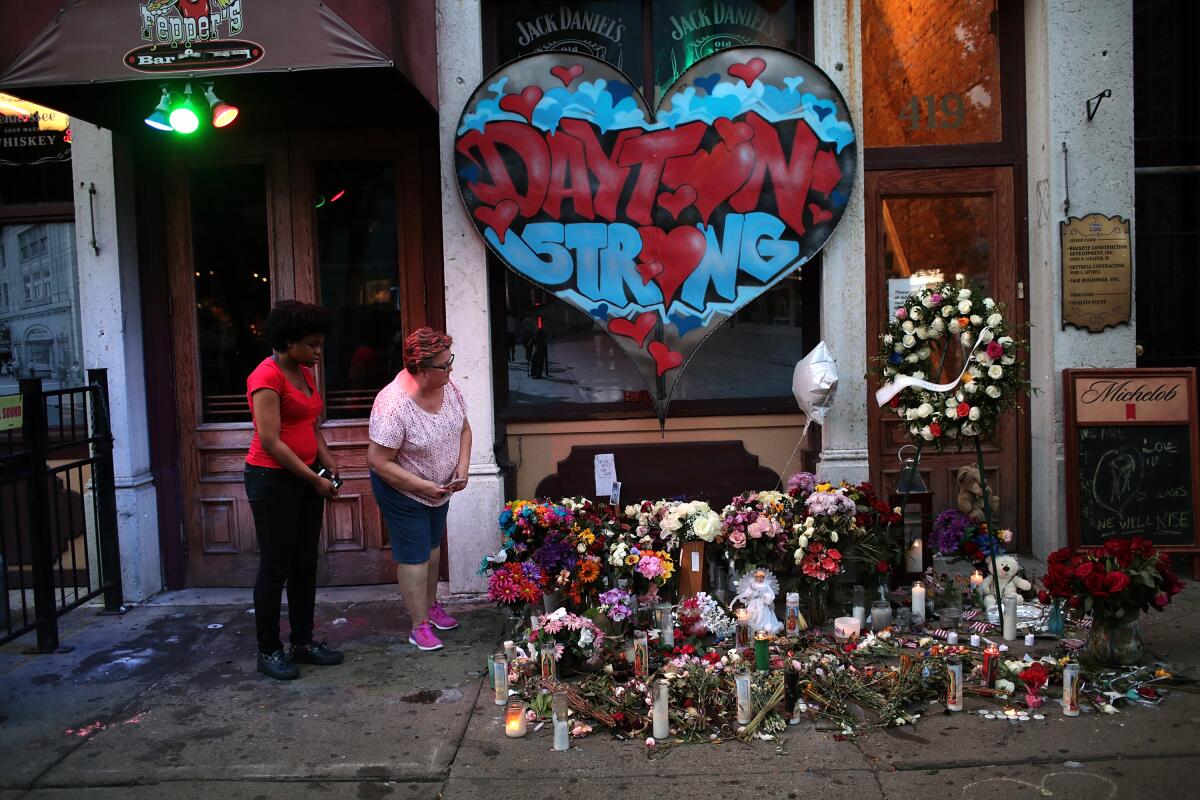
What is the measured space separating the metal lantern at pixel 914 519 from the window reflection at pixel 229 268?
173 inches

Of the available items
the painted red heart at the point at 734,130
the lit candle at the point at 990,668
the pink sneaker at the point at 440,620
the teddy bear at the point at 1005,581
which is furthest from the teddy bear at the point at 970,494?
the pink sneaker at the point at 440,620

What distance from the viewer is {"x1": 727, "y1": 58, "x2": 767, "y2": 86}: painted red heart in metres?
6.21

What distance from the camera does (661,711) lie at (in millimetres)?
4184

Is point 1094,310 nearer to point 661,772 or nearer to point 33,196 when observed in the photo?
point 661,772

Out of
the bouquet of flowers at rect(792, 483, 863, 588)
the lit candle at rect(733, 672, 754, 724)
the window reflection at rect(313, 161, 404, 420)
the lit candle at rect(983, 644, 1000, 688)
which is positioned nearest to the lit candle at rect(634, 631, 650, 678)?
the lit candle at rect(733, 672, 754, 724)

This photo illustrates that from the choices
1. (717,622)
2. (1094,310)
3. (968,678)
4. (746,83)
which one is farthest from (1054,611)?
(746,83)

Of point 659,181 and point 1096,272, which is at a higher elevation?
point 659,181

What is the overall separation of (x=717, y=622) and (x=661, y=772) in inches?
54.4

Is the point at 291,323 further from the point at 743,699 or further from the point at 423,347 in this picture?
the point at 743,699

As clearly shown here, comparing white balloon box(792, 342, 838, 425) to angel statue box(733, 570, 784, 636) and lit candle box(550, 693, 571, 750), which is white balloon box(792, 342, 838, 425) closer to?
angel statue box(733, 570, 784, 636)

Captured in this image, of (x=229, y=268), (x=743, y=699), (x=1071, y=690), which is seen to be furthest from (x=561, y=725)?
(x=229, y=268)

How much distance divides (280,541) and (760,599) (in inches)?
101

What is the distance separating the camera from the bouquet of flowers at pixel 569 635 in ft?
15.7

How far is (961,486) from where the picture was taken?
6.19 m
